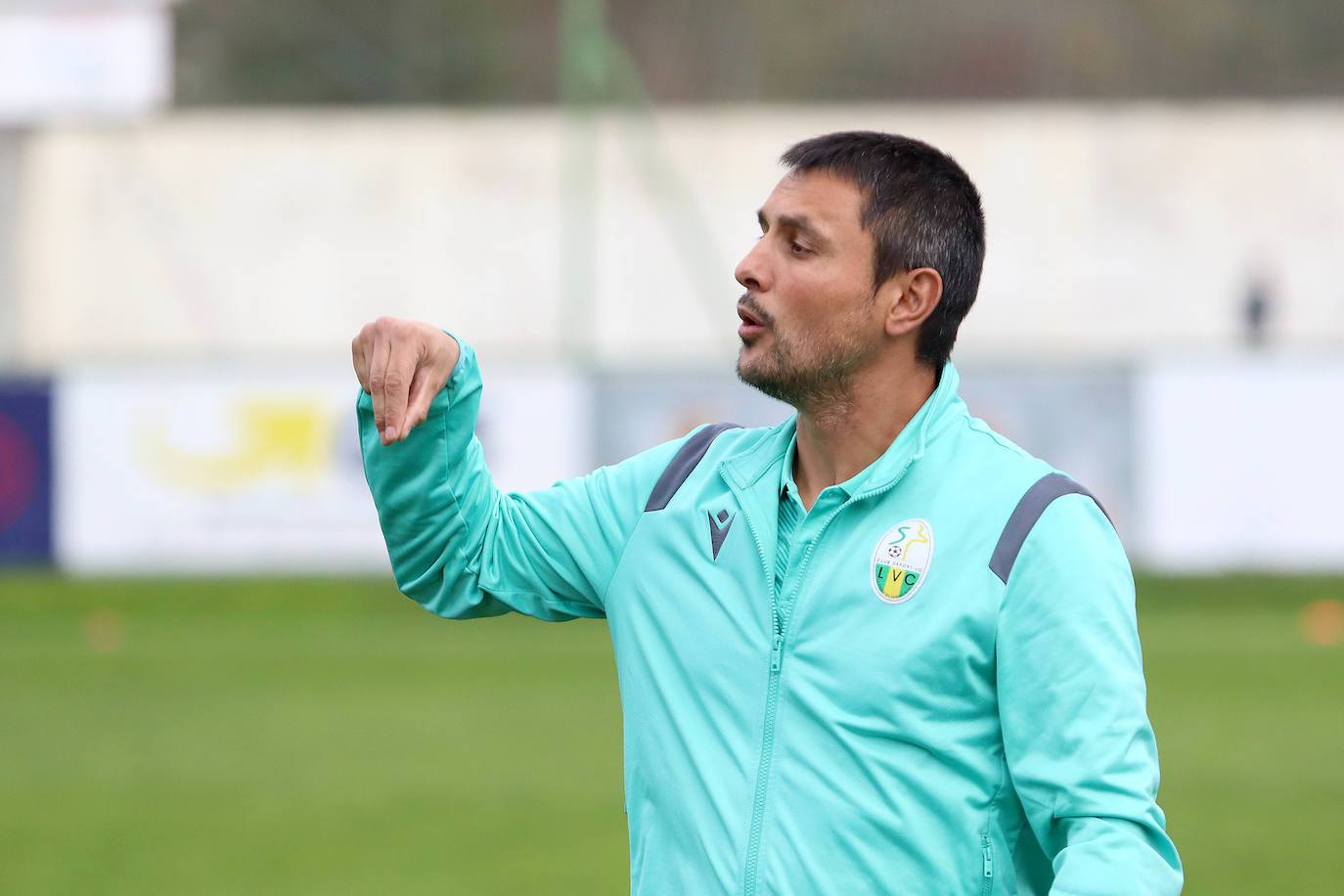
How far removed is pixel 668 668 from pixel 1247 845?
572 centimetres

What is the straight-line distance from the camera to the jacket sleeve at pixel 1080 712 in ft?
7.82

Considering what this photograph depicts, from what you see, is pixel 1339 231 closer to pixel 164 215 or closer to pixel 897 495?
pixel 164 215

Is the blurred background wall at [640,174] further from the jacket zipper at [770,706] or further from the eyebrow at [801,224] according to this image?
the jacket zipper at [770,706]

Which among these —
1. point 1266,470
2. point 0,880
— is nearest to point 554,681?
point 0,880

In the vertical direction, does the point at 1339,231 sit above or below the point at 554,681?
above

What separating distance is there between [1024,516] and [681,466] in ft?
2.08

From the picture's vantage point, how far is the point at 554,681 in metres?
12.4

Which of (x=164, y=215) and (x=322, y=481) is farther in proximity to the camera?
(x=164, y=215)

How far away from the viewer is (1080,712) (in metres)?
2.44

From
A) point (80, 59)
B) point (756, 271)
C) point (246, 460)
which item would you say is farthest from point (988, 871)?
point (80, 59)

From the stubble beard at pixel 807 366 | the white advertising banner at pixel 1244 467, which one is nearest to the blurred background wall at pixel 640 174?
the white advertising banner at pixel 1244 467

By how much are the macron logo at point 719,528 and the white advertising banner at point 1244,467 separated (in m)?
13.2

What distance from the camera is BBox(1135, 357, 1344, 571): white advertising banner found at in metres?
15.3

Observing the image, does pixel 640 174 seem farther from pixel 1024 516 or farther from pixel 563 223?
pixel 1024 516
